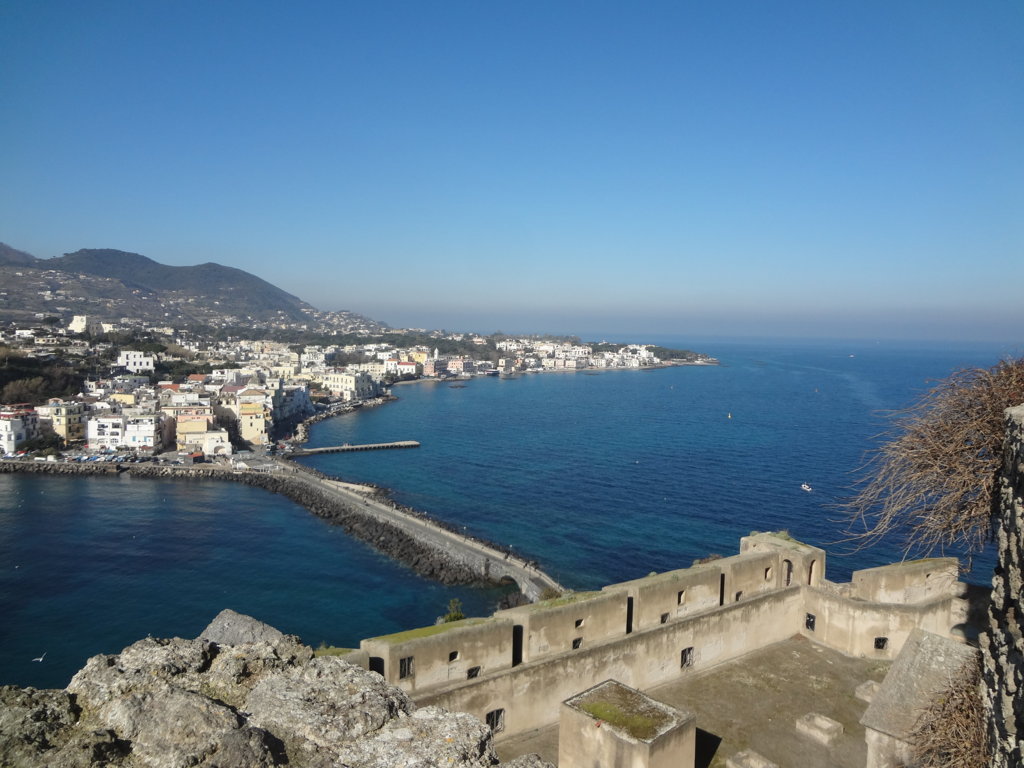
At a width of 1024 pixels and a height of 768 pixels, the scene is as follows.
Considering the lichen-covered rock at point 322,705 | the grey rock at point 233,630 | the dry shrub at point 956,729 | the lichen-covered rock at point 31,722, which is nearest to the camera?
the lichen-covered rock at point 31,722

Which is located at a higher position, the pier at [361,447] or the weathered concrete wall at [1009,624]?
the weathered concrete wall at [1009,624]

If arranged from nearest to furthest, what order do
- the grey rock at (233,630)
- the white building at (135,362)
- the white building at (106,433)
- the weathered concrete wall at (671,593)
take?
the grey rock at (233,630) < the weathered concrete wall at (671,593) < the white building at (106,433) < the white building at (135,362)

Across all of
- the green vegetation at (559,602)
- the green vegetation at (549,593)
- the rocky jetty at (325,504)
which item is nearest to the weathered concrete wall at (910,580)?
the green vegetation at (559,602)

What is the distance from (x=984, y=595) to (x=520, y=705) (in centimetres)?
723

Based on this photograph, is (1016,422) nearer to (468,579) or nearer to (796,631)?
(796,631)

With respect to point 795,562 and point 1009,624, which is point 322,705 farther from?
point 795,562

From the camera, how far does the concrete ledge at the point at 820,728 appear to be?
8.52 metres

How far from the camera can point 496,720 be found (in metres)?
8.60

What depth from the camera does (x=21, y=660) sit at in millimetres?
17172

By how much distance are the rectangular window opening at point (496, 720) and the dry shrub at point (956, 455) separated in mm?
5331

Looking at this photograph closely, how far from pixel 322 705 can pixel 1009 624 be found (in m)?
2.96

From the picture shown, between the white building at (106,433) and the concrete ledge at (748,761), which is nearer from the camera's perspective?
the concrete ledge at (748,761)

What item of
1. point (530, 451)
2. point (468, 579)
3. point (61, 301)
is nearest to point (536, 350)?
point (530, 451)

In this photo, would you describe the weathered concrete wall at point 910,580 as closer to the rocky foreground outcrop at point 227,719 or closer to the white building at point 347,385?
the rocky foreground outcrop at point 227,719
